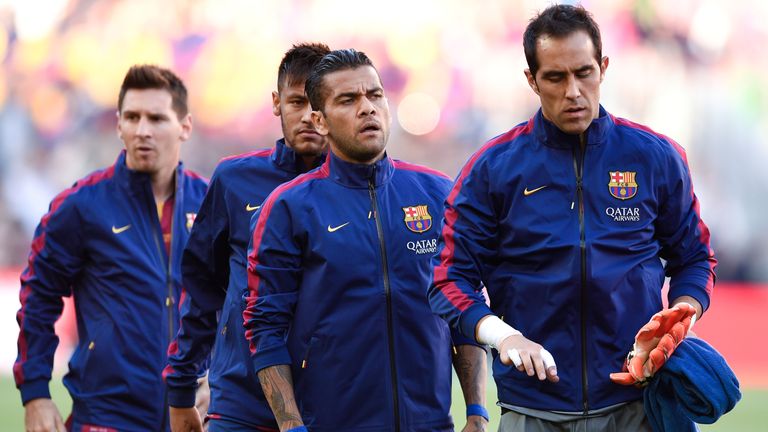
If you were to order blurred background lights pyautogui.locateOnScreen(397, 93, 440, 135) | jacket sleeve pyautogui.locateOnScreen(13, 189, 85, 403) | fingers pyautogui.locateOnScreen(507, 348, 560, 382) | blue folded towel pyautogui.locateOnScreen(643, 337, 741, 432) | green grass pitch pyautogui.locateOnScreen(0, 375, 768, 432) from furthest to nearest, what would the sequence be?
blurred background lights pyautogui.locateOnScreen(397, 93, 440, 135) → green grass pitch pyautogui.locateOnScreen(0, 375, 768, 432) → jacket sleeve pyautogui.locateOnScreen(13, 189, 85, 403) → blue folded towel pyautogui.locateOnScreen(643, 337, 741, 432) → fingers pyautogui.locateOnScreen(507, 348, 560, 382)

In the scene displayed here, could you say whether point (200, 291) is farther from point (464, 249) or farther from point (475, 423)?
point (464, 249)

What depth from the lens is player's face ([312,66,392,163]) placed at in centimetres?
455

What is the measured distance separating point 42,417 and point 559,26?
124 inches

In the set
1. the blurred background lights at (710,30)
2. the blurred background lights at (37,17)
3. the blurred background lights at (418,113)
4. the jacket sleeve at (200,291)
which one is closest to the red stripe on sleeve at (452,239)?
the jacket sleeve at (200,291)

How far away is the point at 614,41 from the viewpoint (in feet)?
56.6

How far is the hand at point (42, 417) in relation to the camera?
18.8ft

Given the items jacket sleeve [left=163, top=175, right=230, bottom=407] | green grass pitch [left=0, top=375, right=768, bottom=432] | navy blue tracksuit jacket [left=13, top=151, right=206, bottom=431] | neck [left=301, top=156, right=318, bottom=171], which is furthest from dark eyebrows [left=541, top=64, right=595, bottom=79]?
green grass pitch [left=0, top=375, right=768, bottom=432]

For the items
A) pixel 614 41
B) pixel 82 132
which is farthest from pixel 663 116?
pixel 82 132

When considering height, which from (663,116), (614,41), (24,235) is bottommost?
(24,235)

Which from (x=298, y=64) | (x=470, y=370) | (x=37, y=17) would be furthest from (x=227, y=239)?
(x=37, y=17)

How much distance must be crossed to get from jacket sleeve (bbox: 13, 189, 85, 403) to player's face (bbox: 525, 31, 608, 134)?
2.62 meters

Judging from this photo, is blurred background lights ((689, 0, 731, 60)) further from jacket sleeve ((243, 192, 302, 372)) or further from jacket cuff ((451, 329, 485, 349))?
jacket sleeve ((243, 192, 302, 372))

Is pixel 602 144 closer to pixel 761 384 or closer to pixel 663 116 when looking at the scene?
pixel 761 384

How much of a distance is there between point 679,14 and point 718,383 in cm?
1446
